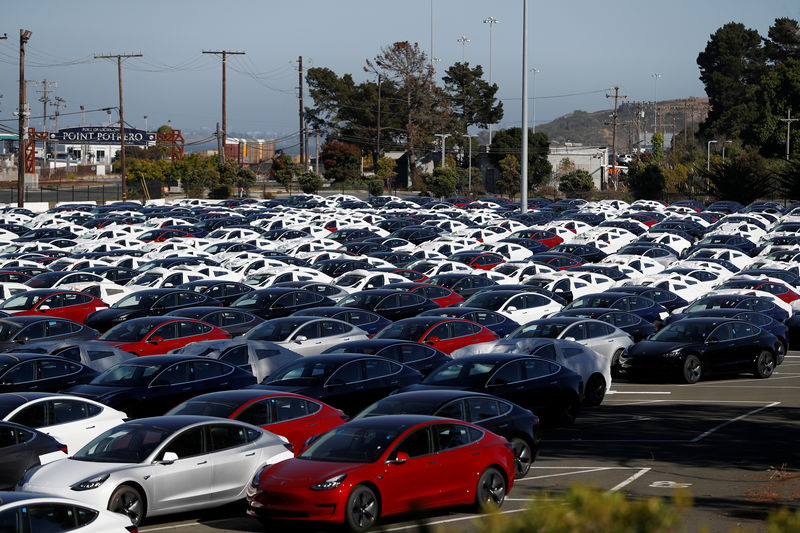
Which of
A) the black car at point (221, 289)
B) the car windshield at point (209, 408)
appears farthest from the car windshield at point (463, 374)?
the black car at point (221, 289)

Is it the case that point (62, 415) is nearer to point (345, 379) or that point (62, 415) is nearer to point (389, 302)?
point (345, 379)

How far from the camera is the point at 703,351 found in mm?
20344

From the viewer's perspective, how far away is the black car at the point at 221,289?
27406mm

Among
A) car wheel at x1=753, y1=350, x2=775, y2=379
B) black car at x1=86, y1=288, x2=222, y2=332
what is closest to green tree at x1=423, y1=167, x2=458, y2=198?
black car at x1=86, y1=288, x2=222, y2=332

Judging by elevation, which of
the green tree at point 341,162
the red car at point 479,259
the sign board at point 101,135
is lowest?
the red car at point 479,259

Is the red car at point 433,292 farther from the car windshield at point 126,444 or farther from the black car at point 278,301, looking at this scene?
the car windshield at point 126,444

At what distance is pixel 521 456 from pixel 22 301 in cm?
1626

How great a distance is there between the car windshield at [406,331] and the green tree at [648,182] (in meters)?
62.8

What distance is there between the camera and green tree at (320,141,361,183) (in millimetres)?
99000

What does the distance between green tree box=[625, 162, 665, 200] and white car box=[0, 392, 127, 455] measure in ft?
231

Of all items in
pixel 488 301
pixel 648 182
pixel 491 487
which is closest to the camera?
pixel 491 487

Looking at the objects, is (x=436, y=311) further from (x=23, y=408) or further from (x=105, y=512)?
(x=105, y=512)

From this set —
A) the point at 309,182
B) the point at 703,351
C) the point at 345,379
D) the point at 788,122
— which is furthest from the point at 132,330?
the point at 788,122

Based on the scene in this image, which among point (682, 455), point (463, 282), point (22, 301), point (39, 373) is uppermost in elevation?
point (463, 282)
